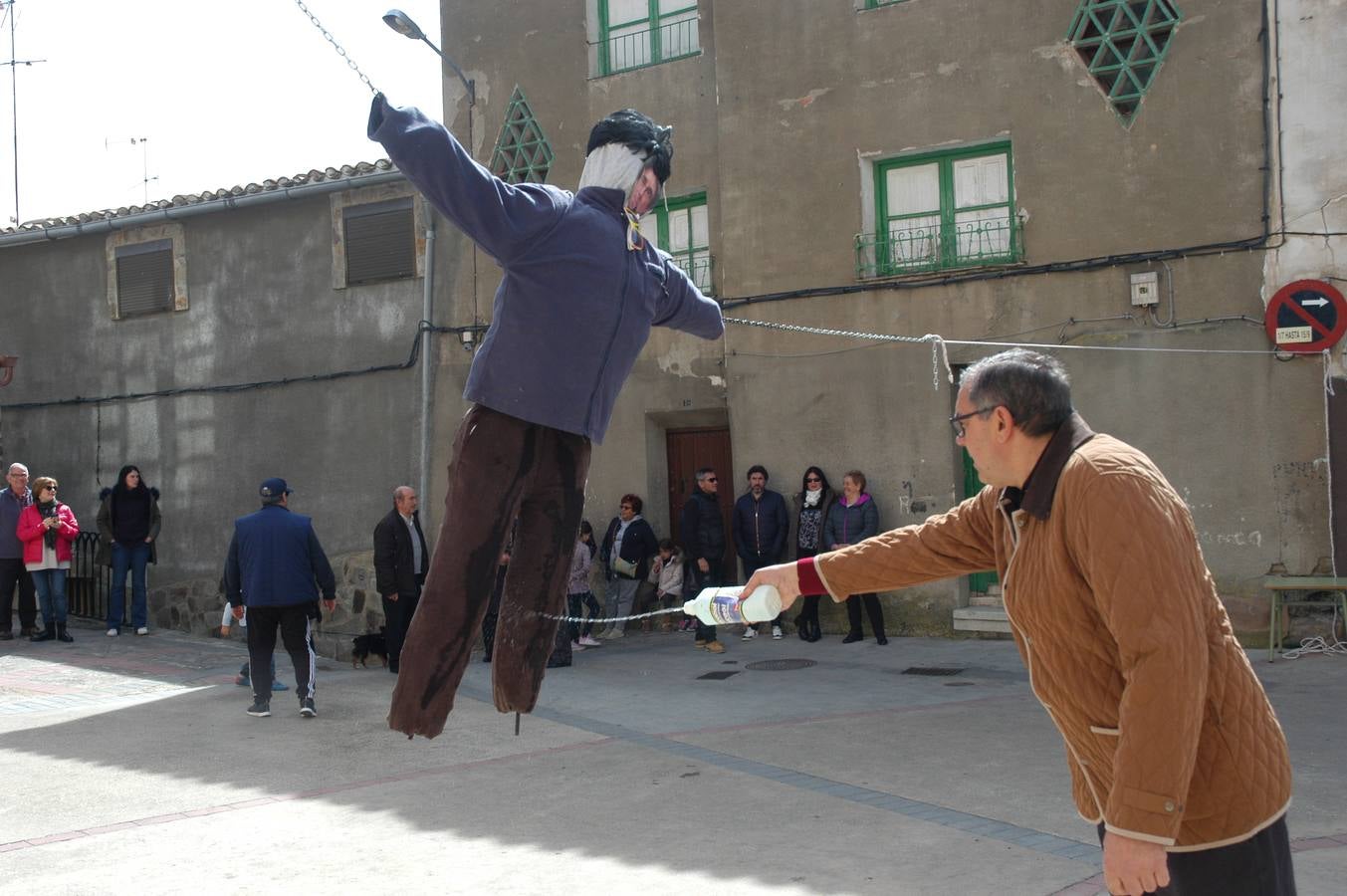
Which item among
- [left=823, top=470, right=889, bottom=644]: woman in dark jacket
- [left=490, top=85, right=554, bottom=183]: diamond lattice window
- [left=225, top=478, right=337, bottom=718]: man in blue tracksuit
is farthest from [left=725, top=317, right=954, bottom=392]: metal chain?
[left=490, top=85, right=554, bottom=183]: diamond lattice window

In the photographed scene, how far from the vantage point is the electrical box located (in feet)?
38.9

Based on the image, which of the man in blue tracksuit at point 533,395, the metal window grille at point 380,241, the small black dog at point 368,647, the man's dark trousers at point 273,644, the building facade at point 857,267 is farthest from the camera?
the metal window grille at point 380,241

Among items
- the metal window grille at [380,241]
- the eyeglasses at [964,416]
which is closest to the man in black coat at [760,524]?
the metal window grille at [380,241]

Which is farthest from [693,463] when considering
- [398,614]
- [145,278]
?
[145,278]

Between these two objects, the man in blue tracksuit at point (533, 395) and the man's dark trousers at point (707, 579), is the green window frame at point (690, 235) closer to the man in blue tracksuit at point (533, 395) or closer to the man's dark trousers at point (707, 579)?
the man's dark trousers at point (707, 579)

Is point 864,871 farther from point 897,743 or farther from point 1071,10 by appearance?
point 1071,10

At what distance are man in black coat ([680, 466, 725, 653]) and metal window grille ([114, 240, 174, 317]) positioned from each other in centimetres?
757

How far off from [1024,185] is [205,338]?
383 inches

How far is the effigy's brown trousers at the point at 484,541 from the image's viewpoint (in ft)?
11.2

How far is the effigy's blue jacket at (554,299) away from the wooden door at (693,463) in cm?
1095

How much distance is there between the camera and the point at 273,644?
9.75 m

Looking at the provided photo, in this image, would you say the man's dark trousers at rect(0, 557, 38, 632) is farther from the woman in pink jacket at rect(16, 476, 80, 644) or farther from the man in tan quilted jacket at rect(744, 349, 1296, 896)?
the man in tan quilted jacket at rect(744, 349, 1296, 896)

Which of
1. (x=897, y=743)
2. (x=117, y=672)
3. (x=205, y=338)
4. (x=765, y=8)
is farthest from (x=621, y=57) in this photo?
(x=897, y=743)

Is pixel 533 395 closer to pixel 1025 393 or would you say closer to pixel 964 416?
pixel 964 416
